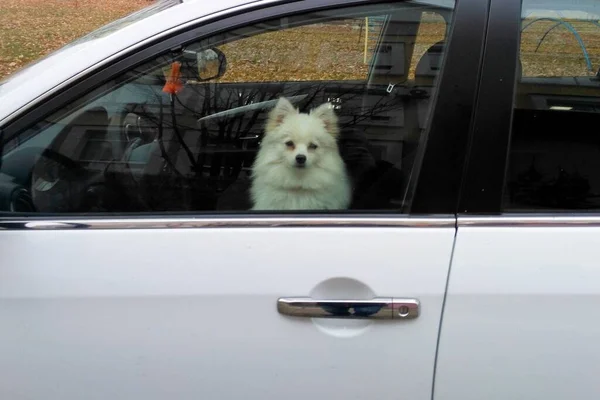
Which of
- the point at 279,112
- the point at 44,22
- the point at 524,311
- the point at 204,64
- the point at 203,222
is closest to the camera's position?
the point at 524,311

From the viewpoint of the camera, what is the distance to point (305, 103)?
7.41 feet

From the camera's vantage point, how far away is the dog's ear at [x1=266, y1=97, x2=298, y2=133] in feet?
7.27

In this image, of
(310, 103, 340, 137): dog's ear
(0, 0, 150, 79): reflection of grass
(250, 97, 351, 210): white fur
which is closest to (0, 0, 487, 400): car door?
(250, 97, 351, 210): white fur

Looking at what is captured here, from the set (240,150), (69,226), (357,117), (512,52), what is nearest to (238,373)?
(69,226)

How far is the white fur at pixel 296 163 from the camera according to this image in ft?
6.60

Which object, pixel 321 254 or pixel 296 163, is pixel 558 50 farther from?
pixel 321 254

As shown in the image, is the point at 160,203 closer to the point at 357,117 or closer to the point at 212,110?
the point at 212,110

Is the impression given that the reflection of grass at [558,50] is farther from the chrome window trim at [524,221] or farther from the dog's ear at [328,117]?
the dog's ear at [328,117]

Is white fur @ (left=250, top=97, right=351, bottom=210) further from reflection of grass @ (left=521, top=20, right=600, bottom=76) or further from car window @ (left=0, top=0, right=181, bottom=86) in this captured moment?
reflection of grass @ (left=521, top=20, right=600, bottom=76)

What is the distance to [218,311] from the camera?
1.71m

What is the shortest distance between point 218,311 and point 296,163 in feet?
2.45

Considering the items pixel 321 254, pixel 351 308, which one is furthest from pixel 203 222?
pixel 351 308

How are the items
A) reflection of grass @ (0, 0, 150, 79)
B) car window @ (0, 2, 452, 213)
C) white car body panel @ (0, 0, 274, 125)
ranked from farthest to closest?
1. reflection of grass @ (0, 0, 150, 79)
2. car window @ (0, 2, 452, 213)
3. white car body panel @ (0, 0, 274, 125)

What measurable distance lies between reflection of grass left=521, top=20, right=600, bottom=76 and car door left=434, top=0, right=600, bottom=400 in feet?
0.36
